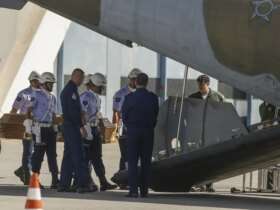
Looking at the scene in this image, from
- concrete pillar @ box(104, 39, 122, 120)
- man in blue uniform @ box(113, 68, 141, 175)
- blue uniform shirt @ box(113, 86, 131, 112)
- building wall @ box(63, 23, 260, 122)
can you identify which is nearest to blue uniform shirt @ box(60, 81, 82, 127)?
man in blue uniform @ box(113, 68, 141, 175)

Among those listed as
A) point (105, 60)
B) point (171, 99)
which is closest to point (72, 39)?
point (105, 60)

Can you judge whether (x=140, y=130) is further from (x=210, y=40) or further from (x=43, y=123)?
(x=43, y=123)

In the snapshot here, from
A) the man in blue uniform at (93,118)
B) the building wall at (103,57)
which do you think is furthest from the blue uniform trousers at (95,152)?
the building wall at (103,57)

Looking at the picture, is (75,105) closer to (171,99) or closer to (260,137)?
(171,99)

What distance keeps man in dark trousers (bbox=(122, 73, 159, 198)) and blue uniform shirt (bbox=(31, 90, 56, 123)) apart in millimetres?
1679

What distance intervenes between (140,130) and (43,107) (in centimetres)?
197

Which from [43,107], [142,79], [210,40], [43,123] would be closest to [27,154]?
[43,123]

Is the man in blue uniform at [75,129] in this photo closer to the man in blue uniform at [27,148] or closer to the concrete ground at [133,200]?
the concrete ground at [133,200]

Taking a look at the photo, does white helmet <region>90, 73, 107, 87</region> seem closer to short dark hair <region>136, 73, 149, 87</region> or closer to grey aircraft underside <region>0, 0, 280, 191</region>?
grey aircraft underside <region>0, 0, 280, 191</region>

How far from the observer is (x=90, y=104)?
50.6 ft

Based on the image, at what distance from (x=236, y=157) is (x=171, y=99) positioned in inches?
64.1

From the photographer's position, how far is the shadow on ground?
13539mm

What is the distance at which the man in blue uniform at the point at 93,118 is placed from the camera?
1537 centimetres

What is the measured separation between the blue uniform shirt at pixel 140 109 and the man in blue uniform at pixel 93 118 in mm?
1200
